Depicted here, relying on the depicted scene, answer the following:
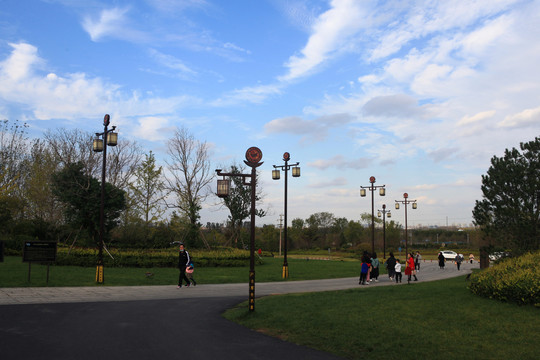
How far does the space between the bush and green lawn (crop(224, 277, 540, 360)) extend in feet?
0.97

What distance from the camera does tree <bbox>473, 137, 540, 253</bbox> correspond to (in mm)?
15164

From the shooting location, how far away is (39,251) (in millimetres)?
16906

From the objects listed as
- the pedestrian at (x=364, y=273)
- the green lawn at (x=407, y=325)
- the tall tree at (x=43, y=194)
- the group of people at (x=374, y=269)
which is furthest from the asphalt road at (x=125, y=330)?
the tall tree at (x=43, y=194)

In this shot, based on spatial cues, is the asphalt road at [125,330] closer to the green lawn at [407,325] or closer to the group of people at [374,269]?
the green lawn at [407,325]

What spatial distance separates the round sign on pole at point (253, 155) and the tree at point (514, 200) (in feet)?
33.1

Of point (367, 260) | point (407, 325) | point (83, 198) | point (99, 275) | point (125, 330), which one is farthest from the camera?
point (83, 198)

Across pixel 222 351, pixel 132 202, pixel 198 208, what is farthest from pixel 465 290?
pixel 132 202

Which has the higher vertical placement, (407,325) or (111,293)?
(407,325)

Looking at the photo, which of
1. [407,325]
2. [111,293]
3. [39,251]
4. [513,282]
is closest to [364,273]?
[513,282]

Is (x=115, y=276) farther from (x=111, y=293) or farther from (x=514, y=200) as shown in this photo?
(x=514, y=200)

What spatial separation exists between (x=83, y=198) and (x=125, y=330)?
812 inches

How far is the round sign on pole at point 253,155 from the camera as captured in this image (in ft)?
37.9

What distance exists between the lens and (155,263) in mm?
25703

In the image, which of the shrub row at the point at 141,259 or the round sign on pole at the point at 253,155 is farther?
the shrub row at the point at 141,259
